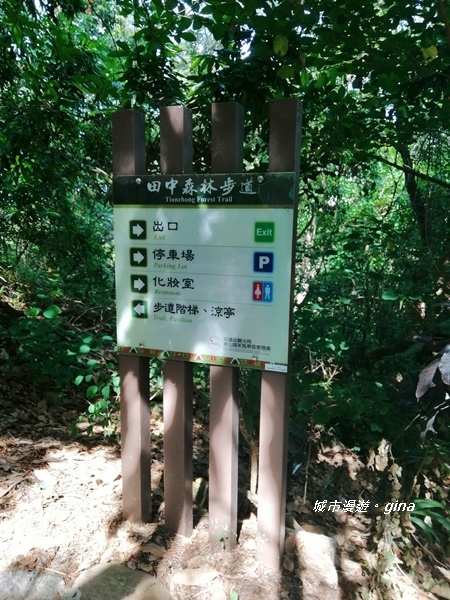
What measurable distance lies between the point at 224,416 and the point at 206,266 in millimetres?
650

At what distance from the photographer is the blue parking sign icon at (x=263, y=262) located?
66.8 inches

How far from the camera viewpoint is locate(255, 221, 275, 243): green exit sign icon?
5.47 ft

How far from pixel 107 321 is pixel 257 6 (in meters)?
3.16

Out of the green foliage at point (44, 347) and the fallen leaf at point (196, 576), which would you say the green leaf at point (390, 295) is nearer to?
the fallen leaf at point (196, 576)

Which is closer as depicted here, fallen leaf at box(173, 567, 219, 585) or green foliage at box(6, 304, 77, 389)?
fallen leaf at box(173, 567, 219, 585)

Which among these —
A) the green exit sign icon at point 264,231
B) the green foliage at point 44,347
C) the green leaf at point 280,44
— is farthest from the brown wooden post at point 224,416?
the green foliage at point 44,347

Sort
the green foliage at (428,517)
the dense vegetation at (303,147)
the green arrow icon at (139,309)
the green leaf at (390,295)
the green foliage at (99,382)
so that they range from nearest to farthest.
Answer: the green arrow icon at (139,309) → the green foliage at (428,517) → the dense vegetation at (303,147) → the green foliage at (99,382) → the green leaf at (390,295)

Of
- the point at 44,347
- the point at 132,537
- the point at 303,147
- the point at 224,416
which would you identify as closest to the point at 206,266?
the point at 224,416

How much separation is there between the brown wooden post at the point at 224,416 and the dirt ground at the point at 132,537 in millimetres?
155

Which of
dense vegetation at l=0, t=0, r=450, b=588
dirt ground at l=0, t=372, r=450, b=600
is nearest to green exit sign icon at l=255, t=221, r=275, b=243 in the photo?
dense vegetation at l=0, t=0, r=450, b=588

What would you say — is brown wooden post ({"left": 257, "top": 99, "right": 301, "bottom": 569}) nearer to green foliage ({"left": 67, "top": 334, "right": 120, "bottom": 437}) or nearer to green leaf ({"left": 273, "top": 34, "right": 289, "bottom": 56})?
green leaf ({"left": 273, "top": 34, "right": 289, "bottom": 56})

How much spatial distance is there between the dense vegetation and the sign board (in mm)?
836

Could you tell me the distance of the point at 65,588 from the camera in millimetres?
1748

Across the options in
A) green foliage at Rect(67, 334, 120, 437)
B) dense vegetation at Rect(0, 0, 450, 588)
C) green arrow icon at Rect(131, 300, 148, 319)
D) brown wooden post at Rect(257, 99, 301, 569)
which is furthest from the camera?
green foliage at Rect(67, 334, 120, 437)
